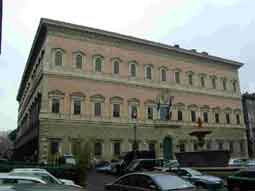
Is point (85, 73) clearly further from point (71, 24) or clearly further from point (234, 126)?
point (234, 126)

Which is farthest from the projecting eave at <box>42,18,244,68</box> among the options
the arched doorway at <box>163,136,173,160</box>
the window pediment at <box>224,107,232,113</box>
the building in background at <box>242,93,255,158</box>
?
the arched doorway at <box>163,136,173,160</box>

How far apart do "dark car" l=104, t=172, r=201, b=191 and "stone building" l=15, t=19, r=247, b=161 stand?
63.6 feet

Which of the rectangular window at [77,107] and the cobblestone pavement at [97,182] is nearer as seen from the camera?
the cobblestone pavement at [97,182]

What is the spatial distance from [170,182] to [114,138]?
28151mm

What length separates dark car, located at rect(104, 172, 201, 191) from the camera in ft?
30.0

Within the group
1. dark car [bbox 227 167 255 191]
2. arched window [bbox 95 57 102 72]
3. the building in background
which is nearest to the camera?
dark car [bbox 227 167 255 191]

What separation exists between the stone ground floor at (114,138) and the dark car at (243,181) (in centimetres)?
1479

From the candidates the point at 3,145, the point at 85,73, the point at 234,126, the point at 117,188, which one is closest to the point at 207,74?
the point at 234,126

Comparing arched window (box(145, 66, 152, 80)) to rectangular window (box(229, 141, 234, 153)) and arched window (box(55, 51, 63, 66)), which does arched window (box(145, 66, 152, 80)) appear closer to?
arched window (box(55, 51, 63, 66))

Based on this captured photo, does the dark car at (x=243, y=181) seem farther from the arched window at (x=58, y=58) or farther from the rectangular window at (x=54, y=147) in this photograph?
the arched window at (x=58, y=58)

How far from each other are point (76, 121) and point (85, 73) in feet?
19.8

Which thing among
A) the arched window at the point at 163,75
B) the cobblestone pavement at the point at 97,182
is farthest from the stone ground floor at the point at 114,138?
the arched window at the point at 163,75

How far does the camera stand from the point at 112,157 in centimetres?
3647

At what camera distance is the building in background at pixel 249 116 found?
58.0 meters
